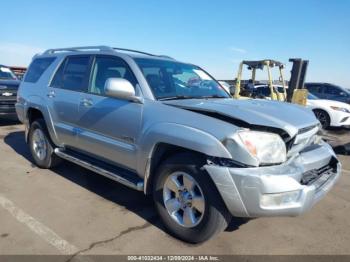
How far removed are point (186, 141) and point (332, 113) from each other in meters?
9.45

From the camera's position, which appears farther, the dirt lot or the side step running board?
the side step running board

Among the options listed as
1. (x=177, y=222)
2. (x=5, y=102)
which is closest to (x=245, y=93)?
(x=5, y=102)

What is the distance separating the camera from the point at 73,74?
4.67m

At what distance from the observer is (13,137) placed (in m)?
7.97

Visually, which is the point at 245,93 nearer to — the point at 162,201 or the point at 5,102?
the point at 5,102

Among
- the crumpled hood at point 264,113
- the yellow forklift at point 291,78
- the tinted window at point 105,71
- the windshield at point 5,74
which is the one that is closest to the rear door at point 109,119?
the tinted window at point 105,71

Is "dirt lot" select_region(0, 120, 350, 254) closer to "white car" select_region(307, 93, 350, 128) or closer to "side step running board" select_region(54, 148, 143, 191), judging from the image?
"side step running board" select_region(54, 148, 143, 191)

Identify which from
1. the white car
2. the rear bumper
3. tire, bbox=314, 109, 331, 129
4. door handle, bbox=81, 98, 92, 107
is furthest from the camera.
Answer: tire, bbox=314, 109, 331, 129

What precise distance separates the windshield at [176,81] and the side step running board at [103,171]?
3.13 ft

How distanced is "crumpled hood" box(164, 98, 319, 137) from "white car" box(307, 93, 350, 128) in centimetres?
810

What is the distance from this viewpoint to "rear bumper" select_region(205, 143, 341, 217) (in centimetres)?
268

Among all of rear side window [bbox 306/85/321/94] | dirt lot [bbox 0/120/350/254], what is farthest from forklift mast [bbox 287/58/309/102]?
dirt lot [bbox 0/120/350/254]

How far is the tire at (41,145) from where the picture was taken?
5.16 metres

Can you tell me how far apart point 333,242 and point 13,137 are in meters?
7.27
